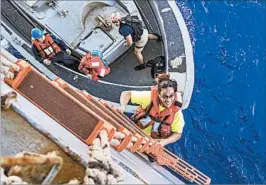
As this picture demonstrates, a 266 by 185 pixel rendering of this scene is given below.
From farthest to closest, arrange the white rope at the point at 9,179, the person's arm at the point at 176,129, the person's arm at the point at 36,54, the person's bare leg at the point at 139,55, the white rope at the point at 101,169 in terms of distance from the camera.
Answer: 1. the person's bare leg at the point at 139,55
2. the person's arm at the point at 36,54
3. the person's arm at the point at 176,129
4. the white rope at the point at 101,169
5. the white rope at the point at 9,179

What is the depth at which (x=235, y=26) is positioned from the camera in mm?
7484

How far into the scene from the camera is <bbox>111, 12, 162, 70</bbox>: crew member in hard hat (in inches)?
257

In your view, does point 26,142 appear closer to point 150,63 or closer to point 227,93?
point 150,63

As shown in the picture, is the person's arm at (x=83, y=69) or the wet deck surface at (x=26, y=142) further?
the person's arm at (x=83, y=69)

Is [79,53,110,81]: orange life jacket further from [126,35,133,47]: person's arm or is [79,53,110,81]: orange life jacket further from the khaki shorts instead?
the khaki shorts

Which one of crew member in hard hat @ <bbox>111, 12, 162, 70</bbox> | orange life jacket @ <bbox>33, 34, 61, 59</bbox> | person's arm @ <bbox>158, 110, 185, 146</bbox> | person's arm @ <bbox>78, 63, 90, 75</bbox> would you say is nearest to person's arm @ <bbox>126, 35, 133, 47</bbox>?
crew member in hard hat @ <bbox>111, 12, 162, 70</bbox>

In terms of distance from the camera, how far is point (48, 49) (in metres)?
6.41

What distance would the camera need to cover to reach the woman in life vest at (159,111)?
194 inches

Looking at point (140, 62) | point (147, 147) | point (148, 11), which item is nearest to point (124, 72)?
point (140, 62)

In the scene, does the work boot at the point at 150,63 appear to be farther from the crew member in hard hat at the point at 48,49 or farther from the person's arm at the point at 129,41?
the crew member in hard hat at the point at 48,49

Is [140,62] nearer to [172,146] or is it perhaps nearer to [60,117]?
[172,146]

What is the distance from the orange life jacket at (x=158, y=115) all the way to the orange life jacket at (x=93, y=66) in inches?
44.9

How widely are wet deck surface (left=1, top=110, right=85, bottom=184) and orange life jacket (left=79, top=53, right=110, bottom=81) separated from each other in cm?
315

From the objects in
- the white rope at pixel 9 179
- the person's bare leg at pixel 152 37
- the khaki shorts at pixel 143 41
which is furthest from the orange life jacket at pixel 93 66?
the white rope at pixel 9 179
